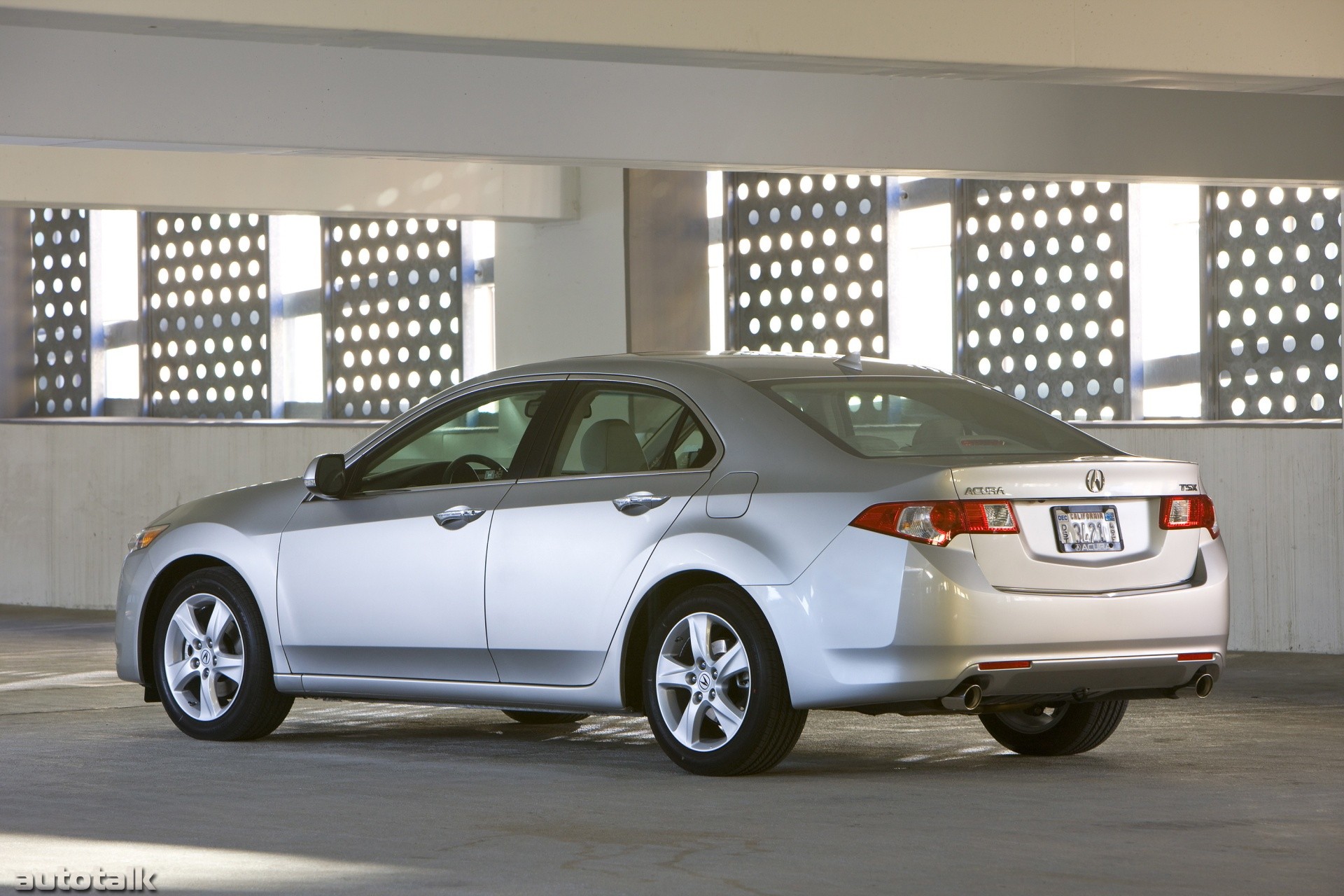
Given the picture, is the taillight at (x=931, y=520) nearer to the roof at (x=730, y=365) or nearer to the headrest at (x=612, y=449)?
the roof at (x=730, y=365)

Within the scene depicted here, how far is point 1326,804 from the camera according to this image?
643cm

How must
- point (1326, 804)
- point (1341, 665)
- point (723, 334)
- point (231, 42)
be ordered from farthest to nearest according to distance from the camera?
point (723, 334)
point (1341, 665)
point (231, 42)
point (1326, 804)

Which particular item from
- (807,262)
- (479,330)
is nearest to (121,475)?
(479,330)

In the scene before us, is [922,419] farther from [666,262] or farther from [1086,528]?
[666,262]

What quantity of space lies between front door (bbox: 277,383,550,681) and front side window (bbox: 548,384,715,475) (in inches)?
7.6

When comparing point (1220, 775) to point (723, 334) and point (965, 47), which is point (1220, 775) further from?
point (723, 334)

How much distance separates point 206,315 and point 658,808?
636 inches

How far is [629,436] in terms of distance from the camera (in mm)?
7387

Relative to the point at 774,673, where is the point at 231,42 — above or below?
above

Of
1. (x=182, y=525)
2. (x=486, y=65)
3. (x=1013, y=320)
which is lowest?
(x=182, y=525)

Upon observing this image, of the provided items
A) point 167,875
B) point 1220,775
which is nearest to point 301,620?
point 167,875

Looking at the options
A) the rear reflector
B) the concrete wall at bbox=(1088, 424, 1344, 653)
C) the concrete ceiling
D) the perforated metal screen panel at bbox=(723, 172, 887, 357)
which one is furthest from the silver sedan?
the perforated metal screen panel at bbox=(723, 172, 887, 357)

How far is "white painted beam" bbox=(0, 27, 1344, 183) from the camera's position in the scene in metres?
10.1

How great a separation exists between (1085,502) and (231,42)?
17.7 feet
